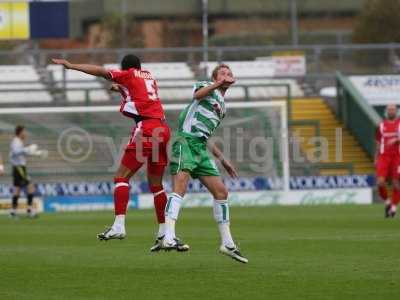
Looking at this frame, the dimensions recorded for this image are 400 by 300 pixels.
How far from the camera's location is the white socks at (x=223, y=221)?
44.0 ft

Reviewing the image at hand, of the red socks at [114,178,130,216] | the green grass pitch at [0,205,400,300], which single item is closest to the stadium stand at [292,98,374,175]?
the green grass pitch at [0,205,400,300]

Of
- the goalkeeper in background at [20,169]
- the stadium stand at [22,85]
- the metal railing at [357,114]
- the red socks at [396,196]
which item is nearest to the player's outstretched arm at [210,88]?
the red socks at [396,196]

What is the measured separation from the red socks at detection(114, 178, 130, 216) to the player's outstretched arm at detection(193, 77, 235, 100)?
7.20ft

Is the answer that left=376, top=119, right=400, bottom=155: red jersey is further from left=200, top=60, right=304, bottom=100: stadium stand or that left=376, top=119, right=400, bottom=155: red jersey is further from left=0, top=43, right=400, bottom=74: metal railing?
left=0, top=43, right=400, bottom=74: metal railing

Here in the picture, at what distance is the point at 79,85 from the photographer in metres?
40.9

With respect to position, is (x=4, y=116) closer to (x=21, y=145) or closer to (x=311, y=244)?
(x=21, y=145)

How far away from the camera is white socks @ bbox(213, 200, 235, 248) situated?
44.0 ft

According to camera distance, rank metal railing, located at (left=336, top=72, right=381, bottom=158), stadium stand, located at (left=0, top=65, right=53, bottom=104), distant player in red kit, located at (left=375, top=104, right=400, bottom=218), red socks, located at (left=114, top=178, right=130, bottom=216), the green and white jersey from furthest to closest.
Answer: stadium stand, located at (left=0, top=65, right=53, bottom=104) → metal railing, located at (left=336, top=72, right=381, bottom=158) → distant player in red kit, located at (left=375, top=104, right=400, bottom=218) → red socks, located at (left=114, top=178, right=130, bottom=216) → the green and white jersey

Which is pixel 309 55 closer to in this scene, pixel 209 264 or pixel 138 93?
pixel 138 93

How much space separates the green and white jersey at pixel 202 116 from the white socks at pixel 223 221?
856mm

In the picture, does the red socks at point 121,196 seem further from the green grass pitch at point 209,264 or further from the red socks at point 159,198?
the green grass pitch at point 209,264

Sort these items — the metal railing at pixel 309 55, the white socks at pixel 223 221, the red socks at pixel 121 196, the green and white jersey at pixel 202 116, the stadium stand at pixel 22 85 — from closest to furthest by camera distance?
the white socks at pixel 223 221
the green and white jersey at pixel 202 116
the red socks at pixel 121 196
the stadium stand at pixel 22 85
the metal railing at pixel 309 55

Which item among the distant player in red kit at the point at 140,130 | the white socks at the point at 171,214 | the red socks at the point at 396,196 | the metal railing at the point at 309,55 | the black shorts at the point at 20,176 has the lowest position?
the red socks at the point at 396,196

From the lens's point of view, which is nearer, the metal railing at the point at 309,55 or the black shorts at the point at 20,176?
the black shorts at the point at 20,176
